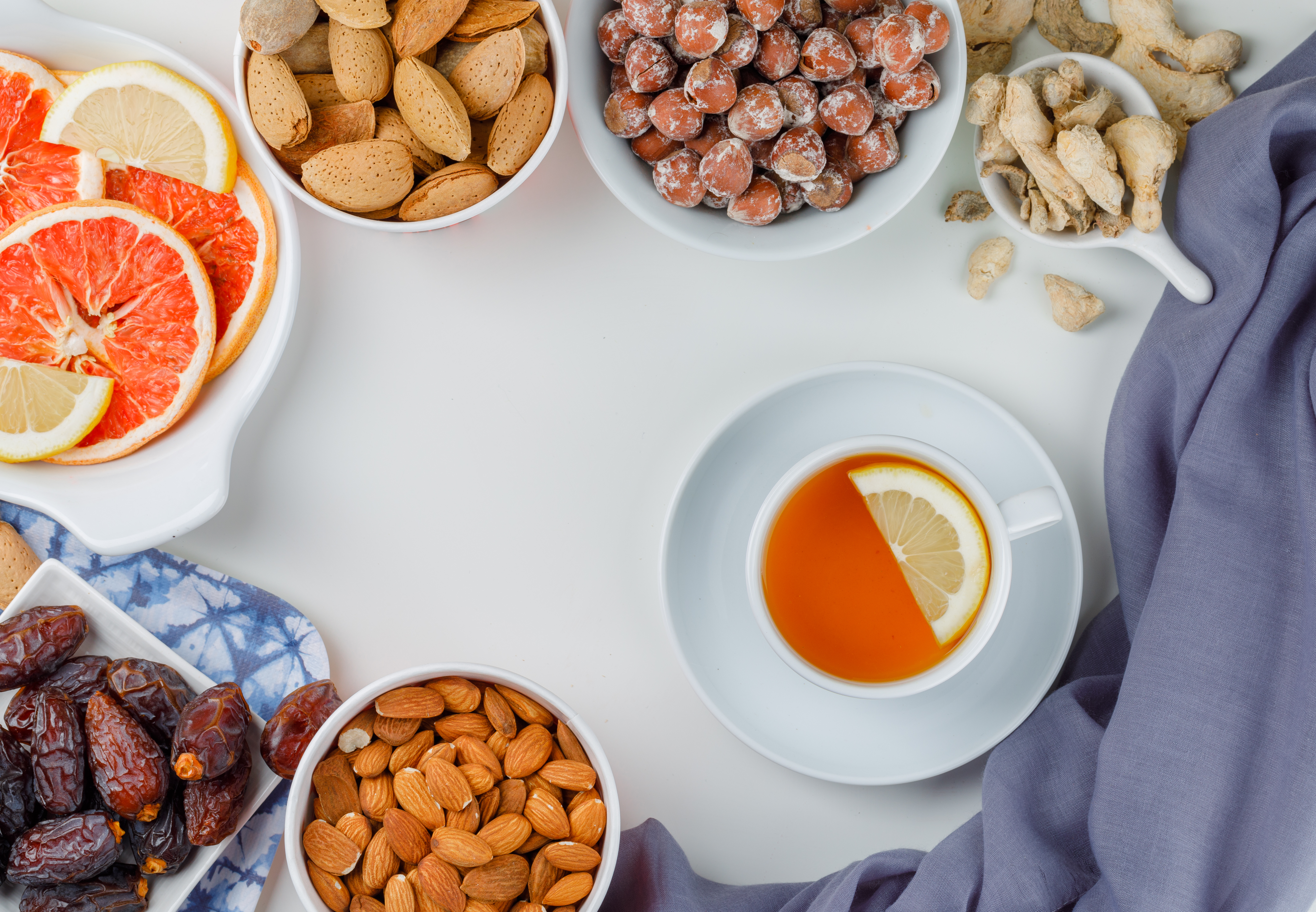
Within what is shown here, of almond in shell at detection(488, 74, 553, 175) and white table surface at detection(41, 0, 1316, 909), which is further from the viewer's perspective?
white table surface at detection(41, 0, 1316, 909)

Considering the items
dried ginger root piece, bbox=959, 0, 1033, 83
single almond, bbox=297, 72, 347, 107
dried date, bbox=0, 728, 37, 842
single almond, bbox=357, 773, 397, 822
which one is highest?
single almond, bbox=297, 72, 347, 107

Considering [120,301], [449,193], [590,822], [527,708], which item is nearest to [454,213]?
[449,193]

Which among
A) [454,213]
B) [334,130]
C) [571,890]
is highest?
[334,130]

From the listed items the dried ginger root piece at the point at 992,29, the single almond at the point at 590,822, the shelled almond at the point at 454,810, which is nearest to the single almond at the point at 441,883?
the shelled almond at the point at 454,810

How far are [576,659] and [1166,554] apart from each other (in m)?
0.55

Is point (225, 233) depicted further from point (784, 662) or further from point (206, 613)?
point (784, 662)

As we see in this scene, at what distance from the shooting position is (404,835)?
76 centimetres

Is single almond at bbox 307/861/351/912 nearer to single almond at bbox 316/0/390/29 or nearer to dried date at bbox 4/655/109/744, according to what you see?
dried date at bbox 4/655/109/744

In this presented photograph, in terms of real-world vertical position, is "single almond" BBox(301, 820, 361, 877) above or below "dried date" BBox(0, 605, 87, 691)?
below

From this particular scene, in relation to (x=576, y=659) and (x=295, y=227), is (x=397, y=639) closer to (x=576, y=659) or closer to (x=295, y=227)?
(x=576, y=659)

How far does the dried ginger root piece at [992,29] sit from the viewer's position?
2.77 ft

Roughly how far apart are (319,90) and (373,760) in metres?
0.60

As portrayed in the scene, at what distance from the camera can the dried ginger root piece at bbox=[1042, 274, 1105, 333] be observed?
852mm

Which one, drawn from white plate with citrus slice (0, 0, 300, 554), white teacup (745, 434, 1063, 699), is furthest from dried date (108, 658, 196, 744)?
white teacup (745, 434, 1063, 699)
